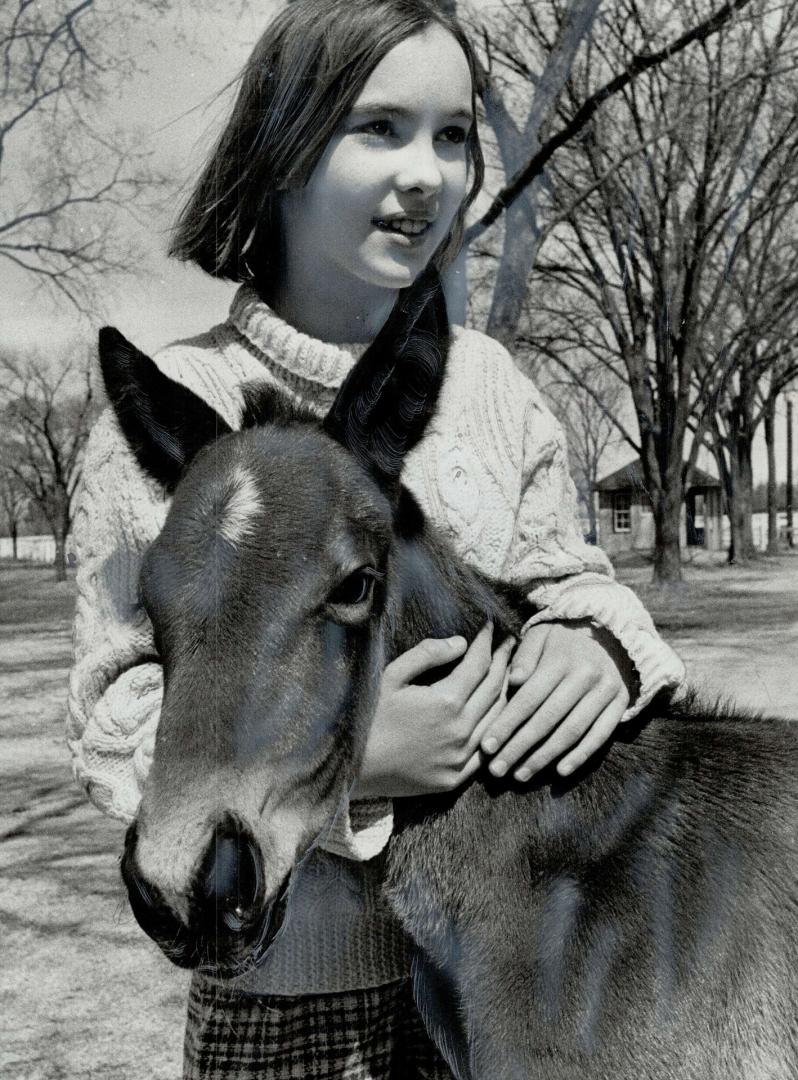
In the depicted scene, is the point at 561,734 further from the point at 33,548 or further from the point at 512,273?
the point at 33,548

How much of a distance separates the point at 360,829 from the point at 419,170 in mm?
781

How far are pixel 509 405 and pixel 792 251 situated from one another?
0.89 m

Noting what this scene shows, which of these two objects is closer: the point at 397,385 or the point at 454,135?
the point at 397,385

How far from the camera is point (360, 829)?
118 centimetres

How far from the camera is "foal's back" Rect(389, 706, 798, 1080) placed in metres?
1.18

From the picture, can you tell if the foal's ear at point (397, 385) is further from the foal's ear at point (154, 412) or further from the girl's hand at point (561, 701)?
the girl's hand at point (561, 701)

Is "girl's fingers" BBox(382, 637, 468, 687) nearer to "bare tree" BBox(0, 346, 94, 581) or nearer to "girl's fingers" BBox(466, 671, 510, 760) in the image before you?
"girl's fingers" BBox(466, 671, 510, 760)

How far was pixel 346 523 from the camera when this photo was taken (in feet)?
3.58

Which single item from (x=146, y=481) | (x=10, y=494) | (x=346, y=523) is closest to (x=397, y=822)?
(x=346, y=523)

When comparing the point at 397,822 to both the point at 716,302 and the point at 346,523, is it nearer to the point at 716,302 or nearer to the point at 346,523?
the point at 346,523

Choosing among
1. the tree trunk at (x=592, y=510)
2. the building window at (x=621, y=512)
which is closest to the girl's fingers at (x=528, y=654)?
the tree trunk at (x=592, y=510)

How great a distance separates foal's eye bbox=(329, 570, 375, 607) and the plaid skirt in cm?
65

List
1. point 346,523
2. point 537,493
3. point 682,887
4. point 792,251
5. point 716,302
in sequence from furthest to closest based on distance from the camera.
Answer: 1. point 792,251
2. point 716,302
3. point 537,493
4. point 682,887
5. point 346,523

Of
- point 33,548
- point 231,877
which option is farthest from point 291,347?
point 231,877
